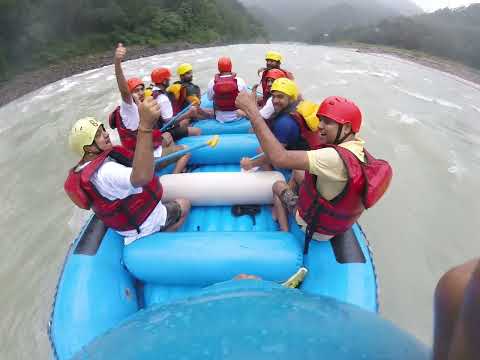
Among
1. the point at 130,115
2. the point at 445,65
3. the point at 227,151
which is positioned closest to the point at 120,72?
the point at 130,115

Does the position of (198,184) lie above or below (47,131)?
above

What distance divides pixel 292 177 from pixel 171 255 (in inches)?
51.3

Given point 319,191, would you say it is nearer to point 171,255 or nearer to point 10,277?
point 171,255

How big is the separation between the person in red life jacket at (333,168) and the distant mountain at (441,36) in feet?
77.9

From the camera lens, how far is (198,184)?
284cm

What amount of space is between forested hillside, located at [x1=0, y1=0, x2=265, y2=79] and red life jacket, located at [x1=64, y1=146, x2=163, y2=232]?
45.6ft

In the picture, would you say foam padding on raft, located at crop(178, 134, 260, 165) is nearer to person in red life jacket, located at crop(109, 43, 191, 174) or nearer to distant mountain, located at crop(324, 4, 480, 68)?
person in red life jacket, located at crop(109, 43, 191, 174)

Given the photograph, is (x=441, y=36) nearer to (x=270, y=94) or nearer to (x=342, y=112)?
(x=270, y=94)

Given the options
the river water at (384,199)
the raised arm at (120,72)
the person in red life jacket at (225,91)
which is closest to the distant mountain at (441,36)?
the river water at (384,199)

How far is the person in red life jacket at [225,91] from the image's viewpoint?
4051 millimetres

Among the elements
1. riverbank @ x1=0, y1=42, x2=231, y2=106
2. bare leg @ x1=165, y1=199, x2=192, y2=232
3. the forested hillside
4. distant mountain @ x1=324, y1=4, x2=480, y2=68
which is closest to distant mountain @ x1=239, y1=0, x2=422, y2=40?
distant mountain @ x1=324, y1=4, x2=480, y2=68

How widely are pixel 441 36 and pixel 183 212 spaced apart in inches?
1252

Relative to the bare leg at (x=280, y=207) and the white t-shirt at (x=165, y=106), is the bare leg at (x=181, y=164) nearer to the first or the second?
the white t-shirt at (x=165, y=106)

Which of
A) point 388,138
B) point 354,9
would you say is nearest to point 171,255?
point 388,138
